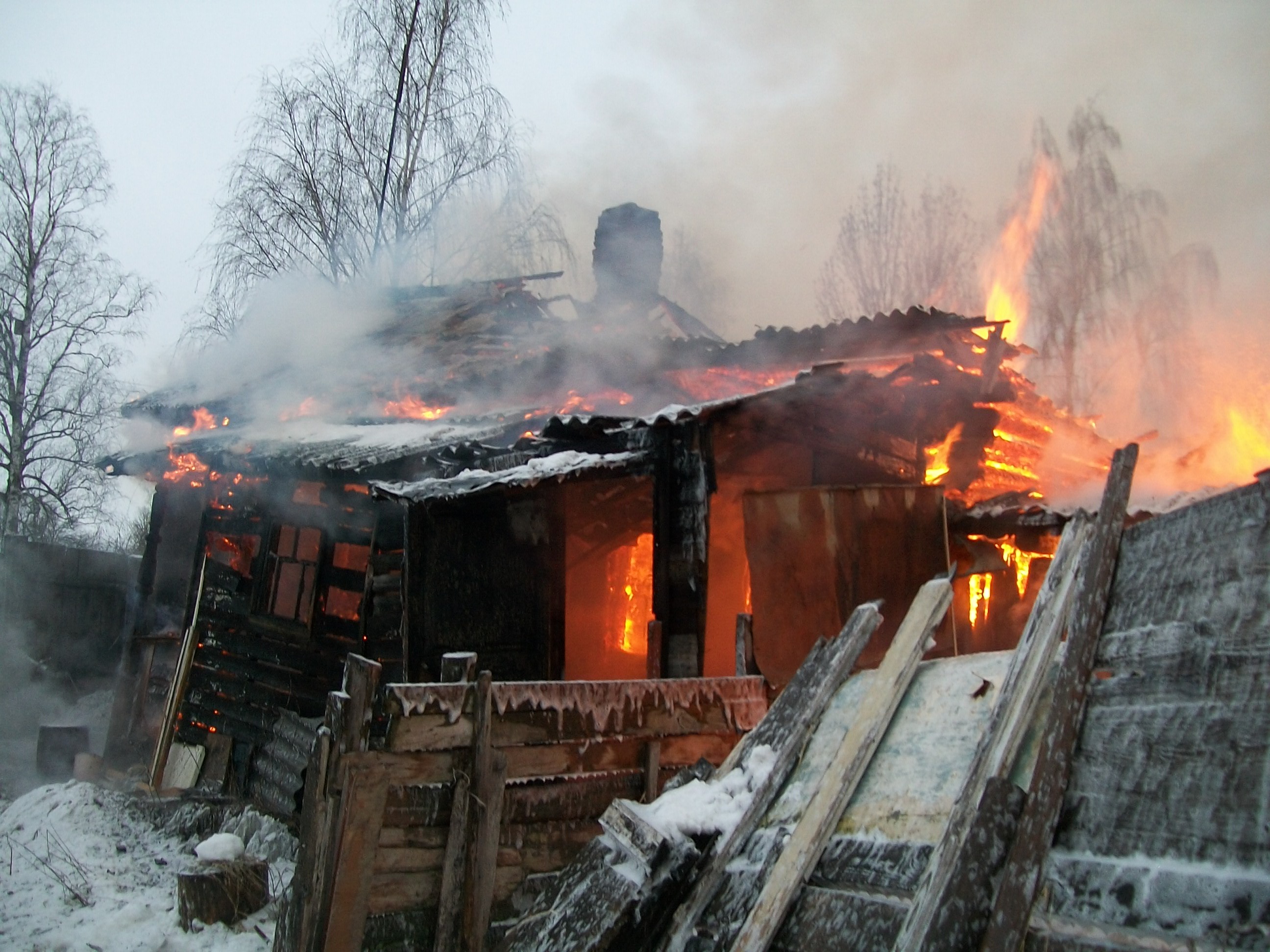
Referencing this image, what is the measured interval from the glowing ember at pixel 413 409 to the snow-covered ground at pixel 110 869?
7.50m

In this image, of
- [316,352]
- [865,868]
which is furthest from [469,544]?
[316,352]

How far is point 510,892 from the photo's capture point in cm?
445

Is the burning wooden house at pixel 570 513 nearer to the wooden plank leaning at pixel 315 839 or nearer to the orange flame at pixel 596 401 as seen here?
the orange flame at pixel 596 401

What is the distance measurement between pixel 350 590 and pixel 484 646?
12.6 ft

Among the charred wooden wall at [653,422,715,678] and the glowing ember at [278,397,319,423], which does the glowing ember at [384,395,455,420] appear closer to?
the glowing ember at [278,397,319,423]

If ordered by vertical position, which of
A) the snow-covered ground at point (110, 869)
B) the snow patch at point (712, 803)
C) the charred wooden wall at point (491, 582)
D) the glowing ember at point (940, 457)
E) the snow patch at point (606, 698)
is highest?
the glowing ember at point (940, 457)

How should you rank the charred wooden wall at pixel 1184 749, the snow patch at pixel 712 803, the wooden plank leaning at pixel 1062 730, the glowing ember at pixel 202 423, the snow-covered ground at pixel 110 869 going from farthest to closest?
the glowing ember at pixel 202 423, the snow-covered ground at pixel 110 869, the snow patch at pixel 712 803, the wooden plank leaning at pixel 1062 730, the charred wooden wall at pixel 1184 749

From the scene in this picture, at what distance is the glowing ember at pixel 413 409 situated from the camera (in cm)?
1534

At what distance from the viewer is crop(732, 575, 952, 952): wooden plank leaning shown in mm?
2244

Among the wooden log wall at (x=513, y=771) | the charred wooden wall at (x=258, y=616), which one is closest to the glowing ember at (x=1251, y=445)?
the wooden log wall at (x=513, y=771)

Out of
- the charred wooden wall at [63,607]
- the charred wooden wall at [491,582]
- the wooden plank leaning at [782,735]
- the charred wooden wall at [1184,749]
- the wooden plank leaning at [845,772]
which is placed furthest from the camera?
the charred wooden wall at [63,607]

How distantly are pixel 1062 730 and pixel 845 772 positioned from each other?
2.42ft

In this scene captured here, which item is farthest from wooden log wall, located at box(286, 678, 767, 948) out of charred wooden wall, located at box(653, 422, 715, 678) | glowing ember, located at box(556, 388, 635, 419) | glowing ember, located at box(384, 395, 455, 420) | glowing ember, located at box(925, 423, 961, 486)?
glowing ember, located at box(384, 395, 455, 420)

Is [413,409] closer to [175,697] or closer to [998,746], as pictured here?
[175,697]
